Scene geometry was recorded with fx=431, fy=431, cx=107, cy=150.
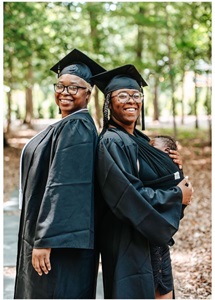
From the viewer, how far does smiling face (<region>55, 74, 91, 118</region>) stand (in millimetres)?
2842

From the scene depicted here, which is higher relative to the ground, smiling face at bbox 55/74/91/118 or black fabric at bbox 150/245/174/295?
smiling face at bbox 55/74/91/118

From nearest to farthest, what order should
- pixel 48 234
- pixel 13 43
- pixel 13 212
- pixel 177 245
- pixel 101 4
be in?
pixel 48 234 → pixel 177 245 → pixel 13 212 → pixel 13 43 → pixel 101 4

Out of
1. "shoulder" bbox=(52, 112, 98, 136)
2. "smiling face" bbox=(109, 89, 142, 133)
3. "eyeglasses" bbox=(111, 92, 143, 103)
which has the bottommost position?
"shoulder" bbox=(52, 112, 98, 136)

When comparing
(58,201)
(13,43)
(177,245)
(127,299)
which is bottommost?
(177,245)

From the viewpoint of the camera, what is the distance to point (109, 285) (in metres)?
2.73

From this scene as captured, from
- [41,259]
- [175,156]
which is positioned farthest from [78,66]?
[41,259]

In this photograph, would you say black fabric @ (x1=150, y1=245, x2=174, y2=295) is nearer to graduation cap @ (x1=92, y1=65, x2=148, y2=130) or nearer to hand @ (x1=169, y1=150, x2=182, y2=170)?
hand @ (x1=169, y1=150, x2=182, y2=170)

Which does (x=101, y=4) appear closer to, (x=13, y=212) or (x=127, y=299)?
(x=13, y=212)

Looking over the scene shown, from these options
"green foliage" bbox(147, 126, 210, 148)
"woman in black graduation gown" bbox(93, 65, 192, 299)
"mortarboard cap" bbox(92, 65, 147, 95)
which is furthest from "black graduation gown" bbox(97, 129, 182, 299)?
"green foliage" bbox(147, 126, 210, 148)

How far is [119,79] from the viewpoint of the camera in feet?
9.31

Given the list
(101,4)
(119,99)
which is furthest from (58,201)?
(101,4)

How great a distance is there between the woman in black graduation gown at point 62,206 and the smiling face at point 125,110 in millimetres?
184

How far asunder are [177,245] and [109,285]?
3898 mm

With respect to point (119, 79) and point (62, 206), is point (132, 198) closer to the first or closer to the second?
point (62, 206)
